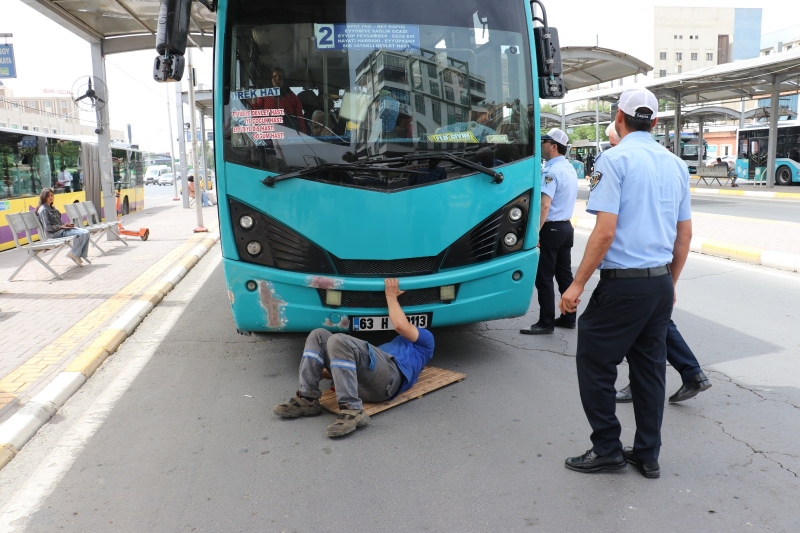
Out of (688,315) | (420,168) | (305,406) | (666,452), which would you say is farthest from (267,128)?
(688,315)

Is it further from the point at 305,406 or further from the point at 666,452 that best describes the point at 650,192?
the point at 305,406

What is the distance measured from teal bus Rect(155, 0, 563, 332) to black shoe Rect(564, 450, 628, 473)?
1779 millimetres

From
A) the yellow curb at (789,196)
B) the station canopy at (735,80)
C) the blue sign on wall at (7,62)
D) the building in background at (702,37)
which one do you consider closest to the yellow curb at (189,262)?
the blue sign on wall at (7,62)

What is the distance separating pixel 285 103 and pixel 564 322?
139 inches

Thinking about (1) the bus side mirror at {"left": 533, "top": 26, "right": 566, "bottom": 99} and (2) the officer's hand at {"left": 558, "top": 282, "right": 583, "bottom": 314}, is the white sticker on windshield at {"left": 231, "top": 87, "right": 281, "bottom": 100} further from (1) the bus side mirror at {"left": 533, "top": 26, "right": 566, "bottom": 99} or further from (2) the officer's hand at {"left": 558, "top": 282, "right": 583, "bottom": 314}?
(2) the officer's hand at {"left": 558, "top": 282, "right": 583, "bottom": 314}

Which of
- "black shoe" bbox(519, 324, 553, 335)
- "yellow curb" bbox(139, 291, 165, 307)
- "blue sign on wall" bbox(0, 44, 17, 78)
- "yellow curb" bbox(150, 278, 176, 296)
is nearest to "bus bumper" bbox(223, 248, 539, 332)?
"black shoe" bbox(519, 324, 553, 335)

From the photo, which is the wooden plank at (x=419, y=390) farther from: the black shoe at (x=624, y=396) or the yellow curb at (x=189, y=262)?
the yellow curb at (x=189, y=262)

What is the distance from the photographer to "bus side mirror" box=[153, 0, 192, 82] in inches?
191

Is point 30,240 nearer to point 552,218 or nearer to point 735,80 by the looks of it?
point 552,218

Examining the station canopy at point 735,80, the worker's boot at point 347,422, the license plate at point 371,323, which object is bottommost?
the worker's boot at point 347,422

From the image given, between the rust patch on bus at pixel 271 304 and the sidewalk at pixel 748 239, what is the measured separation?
771 centimetres

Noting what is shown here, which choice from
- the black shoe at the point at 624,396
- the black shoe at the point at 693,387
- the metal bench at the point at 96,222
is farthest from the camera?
the metal bench at the point at 96,222

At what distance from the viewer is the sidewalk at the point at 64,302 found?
18.8 ft

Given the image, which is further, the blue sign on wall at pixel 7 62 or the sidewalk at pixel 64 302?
the blue sign on wall at pixel 7 62
